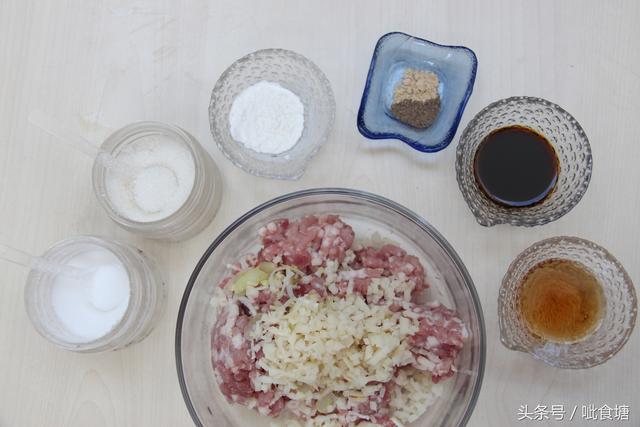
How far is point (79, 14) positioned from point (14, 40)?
210 mm

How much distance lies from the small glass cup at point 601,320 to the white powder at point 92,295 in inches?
40.0

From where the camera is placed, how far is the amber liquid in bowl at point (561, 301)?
1547 mm

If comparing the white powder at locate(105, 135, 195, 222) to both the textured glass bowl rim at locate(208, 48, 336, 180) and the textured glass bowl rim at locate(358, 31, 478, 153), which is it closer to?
the textured glass bowl rim at locate(208, 48, 336, 180)

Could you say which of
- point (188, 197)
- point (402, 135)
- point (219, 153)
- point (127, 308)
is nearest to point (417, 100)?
point (402, 135)

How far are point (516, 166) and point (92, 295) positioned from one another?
121cm

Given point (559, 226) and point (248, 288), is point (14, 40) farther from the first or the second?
point (559, 226)

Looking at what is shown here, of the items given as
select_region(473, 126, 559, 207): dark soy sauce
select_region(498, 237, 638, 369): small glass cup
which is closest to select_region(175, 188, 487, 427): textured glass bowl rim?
select_region(498, 237, 638, 369): small glass cup

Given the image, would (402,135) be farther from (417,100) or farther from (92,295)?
(92,295)

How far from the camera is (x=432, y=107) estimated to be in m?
1.68

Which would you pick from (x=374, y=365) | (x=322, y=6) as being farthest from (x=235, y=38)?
(x=374, y=365)

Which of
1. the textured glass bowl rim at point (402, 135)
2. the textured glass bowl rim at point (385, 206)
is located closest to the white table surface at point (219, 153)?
the textured glass bowl rim at point (402, 135)

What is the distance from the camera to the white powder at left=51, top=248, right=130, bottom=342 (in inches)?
62.5

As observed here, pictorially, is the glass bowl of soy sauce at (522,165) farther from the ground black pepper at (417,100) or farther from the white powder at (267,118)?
the white powder at (267,118)

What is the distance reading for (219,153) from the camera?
1.73 m
